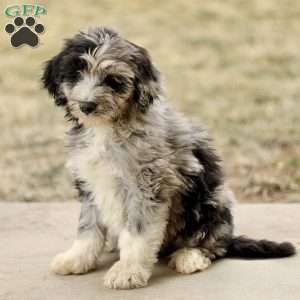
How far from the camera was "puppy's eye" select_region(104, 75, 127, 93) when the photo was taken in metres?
4.22

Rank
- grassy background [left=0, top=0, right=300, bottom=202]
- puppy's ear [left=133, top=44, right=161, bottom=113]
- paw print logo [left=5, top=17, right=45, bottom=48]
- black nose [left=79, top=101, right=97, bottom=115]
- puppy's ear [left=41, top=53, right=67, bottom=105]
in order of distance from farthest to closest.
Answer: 1. grassy background [left=0, top=0, right=300, bottom=202]
2. paw print logo [left=5, top=17, right=45, bottom=48]
3. puppy's ear [left=41, top=53, right=67, bottom=105]
4. puppy's ear [left=133, top=44, right=161, bottom=113]
5. black nose [left=79, top=101, right=97, bottom=115]

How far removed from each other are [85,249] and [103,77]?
3.48ft

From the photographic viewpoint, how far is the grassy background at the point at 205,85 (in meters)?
8.23

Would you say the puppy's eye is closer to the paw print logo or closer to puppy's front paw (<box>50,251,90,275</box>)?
puppy's front paw (<box>50,251,90,275</box>)

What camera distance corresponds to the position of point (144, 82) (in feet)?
14.2

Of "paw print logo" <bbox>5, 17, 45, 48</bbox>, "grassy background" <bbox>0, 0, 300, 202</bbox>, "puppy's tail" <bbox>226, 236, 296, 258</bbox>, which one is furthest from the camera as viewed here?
"grassy background" <bbox>0, 0, 300, 202</bbox>

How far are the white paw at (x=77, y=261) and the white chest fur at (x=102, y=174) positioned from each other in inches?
8.9

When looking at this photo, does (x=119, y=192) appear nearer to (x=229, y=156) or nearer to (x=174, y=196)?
(x=174, y=196)

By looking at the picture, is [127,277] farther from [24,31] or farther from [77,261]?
[24,31]

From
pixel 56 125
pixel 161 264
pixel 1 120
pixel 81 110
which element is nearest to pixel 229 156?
pixel 56 125

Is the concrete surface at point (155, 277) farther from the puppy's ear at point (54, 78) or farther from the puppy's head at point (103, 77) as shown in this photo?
the puppy's ear at point (54, 78)

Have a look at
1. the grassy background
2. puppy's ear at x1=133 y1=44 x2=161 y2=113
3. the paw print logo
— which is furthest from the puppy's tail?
the grassy background

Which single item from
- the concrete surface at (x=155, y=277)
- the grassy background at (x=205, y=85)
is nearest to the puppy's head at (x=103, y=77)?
the concrete surface at (x=155, y=277)

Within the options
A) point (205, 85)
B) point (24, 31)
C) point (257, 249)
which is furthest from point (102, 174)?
point (205, 85)
